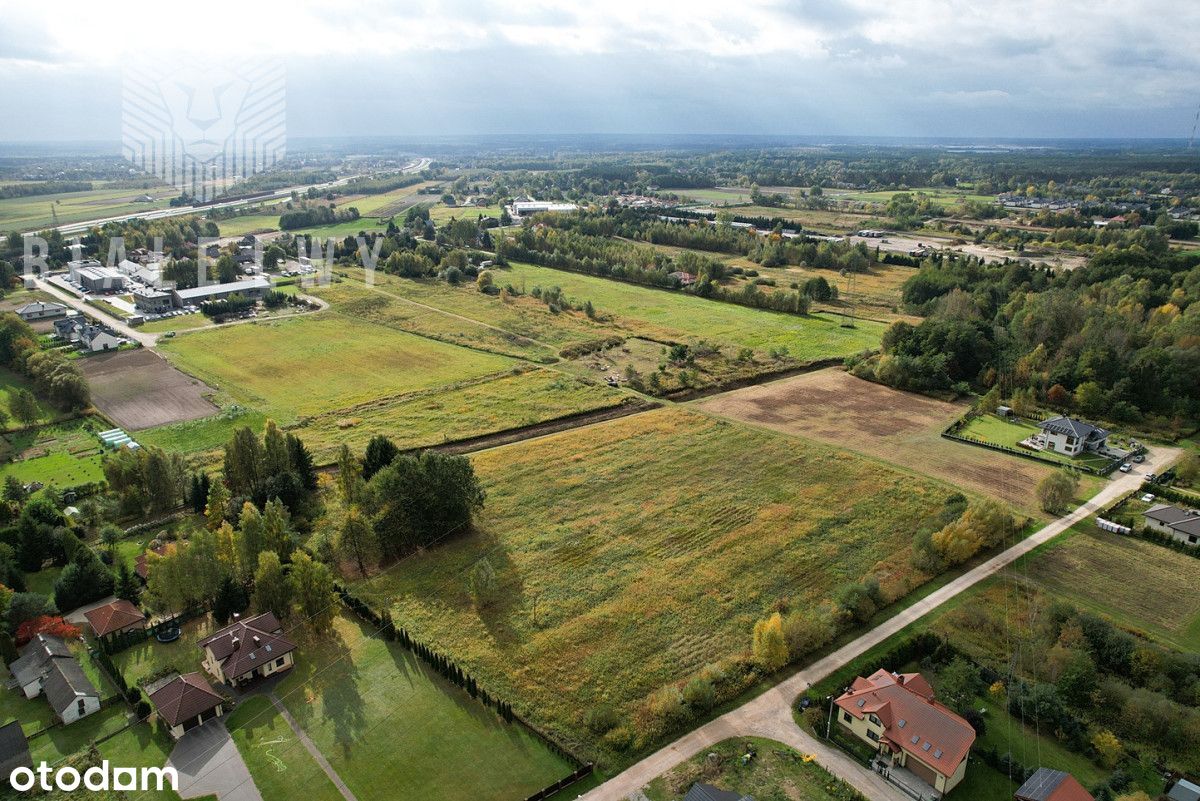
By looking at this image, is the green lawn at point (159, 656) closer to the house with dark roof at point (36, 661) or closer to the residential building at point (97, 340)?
the house with dark roof at point (36, 661)

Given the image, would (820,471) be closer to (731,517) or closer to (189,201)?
(731,517)

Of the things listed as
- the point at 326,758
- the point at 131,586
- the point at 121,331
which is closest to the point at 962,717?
the point at 326,758

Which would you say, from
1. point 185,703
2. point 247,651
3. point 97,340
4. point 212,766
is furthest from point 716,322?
point 212,766

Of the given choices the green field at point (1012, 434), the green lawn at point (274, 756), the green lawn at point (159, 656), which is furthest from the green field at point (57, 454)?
the green field at point (1012, 434)

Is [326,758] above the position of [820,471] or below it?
below

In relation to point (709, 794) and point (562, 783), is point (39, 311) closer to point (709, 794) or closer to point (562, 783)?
point (562, 783)
